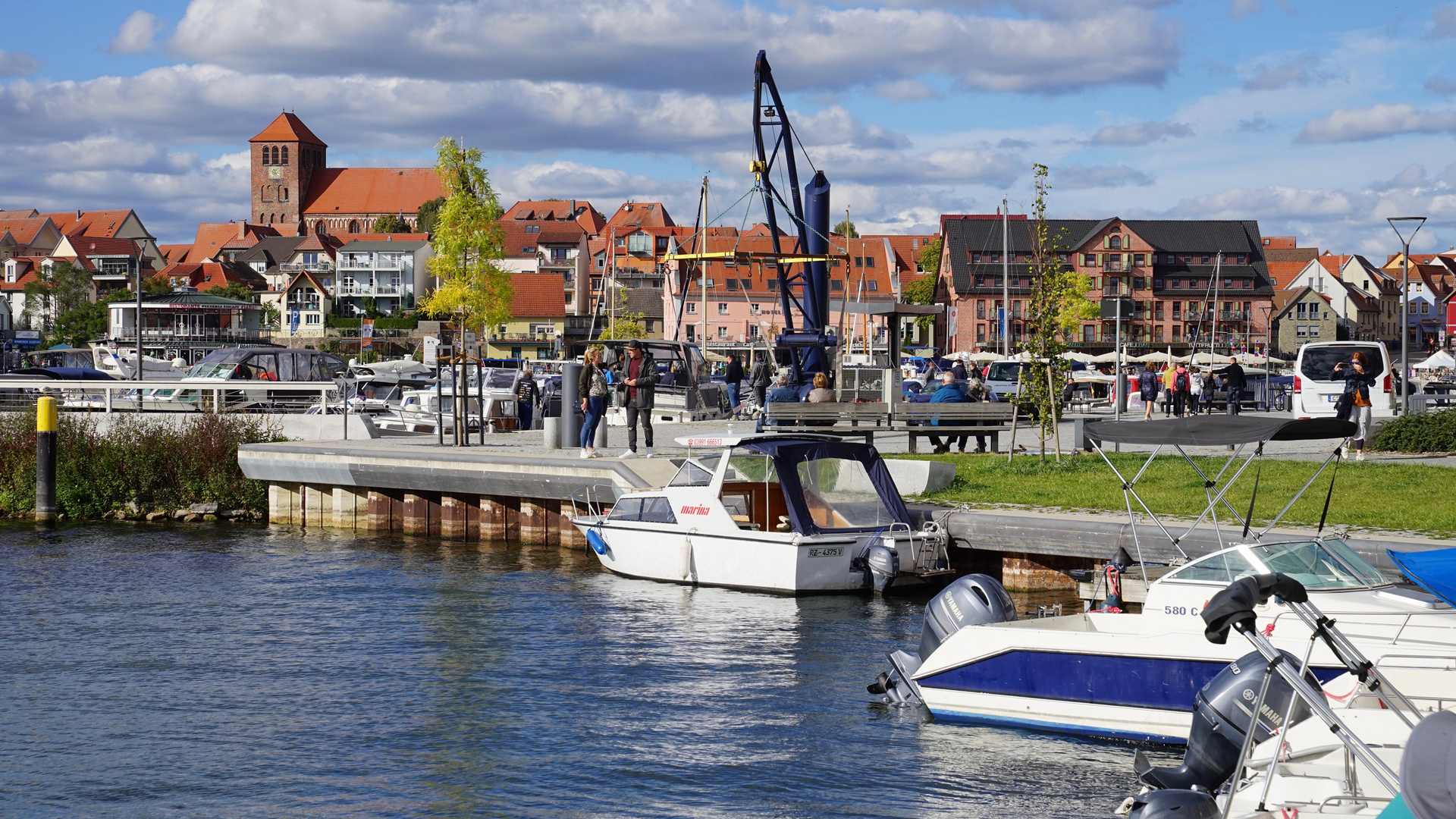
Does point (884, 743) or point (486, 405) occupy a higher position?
point (486, 405)

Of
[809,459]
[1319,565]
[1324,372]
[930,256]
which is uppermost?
[930,256]

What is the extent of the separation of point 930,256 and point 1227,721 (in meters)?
142

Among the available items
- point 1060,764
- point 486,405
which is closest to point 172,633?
point 1060,764

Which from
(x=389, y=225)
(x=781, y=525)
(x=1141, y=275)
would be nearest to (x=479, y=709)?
(x=781, y=525)

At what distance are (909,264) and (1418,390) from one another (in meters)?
118

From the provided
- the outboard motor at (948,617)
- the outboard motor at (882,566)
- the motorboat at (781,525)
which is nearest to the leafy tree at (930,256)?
the motorboat at (781,525)

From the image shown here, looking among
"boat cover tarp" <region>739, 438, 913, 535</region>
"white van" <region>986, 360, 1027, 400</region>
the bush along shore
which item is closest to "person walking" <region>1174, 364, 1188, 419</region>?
"white van" <region>986, 360, 1027, 400</region>

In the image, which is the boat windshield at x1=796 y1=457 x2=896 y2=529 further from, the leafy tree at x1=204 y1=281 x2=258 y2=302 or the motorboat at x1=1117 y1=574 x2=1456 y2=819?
the leafy tree at x1=204 y1=281 x2=258 y2=302

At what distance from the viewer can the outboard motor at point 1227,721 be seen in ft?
30.6

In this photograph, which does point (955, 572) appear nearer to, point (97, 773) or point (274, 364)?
point (97, 773)

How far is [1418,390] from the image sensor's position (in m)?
44.0

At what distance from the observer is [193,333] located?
124 m

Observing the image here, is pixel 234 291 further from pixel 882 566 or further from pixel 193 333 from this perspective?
pixel 882 566

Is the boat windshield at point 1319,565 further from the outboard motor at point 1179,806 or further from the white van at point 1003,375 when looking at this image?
the white van at point 1003,375
